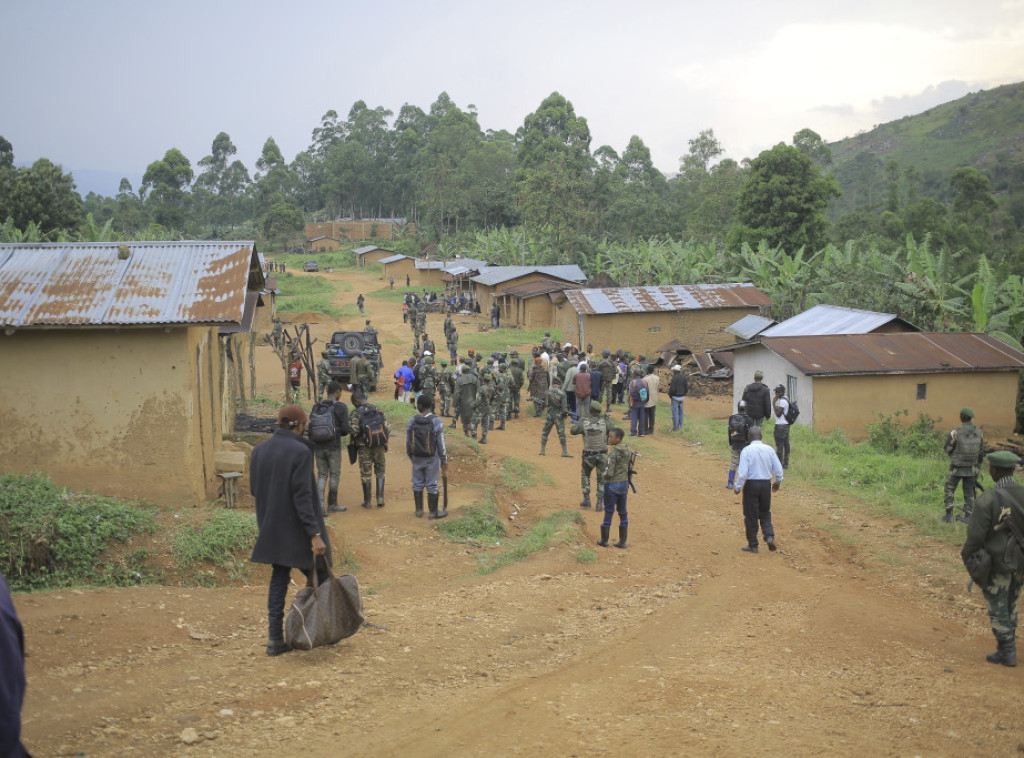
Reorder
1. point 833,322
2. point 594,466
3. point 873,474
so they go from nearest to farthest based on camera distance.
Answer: point 594,466
point 873,474
point 833,322

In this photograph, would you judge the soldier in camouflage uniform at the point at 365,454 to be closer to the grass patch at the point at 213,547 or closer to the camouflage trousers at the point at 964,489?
the grass patch at the point at 213,547

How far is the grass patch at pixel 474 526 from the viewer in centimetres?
1072

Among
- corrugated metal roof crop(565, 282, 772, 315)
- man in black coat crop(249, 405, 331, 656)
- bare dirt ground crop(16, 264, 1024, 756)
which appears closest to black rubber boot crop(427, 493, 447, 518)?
bare dirt ground crop(16, 264, 1024, 756)

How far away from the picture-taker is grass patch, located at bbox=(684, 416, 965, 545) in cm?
1264

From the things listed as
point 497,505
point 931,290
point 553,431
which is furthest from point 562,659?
point 931,290

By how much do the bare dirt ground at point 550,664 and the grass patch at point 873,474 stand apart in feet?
6.10

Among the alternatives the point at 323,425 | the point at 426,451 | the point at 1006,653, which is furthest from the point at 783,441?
the point at 1006,653

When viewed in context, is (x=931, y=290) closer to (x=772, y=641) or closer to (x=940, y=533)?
(x=940, y=533)

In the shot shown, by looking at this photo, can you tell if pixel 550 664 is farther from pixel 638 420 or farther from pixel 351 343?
pixel 351 343

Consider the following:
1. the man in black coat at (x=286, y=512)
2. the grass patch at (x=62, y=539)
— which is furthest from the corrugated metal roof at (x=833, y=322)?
the man in black coat at (x=286, y=512)

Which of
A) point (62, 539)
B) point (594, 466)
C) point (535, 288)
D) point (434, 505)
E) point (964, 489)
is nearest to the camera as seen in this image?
point (62, 539)

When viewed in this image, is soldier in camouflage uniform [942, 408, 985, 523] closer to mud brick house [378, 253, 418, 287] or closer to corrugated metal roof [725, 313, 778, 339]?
corrugated metal roof [725, 313, 778, 339]

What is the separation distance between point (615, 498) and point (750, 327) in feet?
67.2

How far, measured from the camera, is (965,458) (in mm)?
11938
